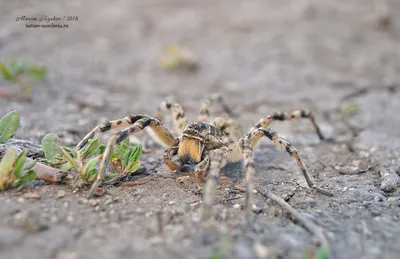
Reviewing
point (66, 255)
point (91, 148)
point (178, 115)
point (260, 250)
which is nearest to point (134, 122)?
point (91, 148)

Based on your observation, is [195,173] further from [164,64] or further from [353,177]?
[164,64]

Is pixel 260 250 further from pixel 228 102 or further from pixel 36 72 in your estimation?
pixel 36 72

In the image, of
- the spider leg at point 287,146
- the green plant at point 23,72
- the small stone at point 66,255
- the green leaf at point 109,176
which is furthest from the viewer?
the green plant at point 23,72

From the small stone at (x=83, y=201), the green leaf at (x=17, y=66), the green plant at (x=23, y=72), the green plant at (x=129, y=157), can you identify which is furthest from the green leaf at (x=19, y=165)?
the green leaf at (x=17, y=66)

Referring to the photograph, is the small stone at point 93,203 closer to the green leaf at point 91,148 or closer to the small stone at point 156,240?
the green leaf at point 91,148

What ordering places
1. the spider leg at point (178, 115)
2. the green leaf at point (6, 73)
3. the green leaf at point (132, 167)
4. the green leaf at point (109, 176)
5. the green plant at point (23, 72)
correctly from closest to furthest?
the green leaf at point (109, 176) < the green leaf at point (132, 167) < the spider leg at point (178, 115) < the green leaf at point (6, 73) < the green plant at point (23, 72)
